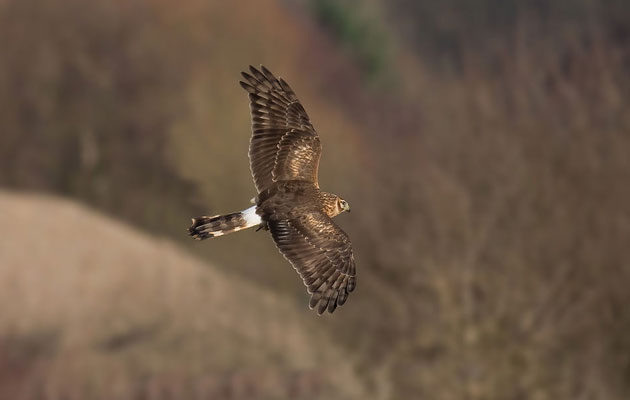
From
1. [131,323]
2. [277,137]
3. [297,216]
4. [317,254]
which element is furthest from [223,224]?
[131,323]

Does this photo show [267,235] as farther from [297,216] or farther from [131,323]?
[297,216]

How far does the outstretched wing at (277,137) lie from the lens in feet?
30.8

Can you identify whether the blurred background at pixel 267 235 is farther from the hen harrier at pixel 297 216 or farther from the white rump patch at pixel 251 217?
the white rump patch at pixel 251 217

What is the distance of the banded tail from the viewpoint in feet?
29.4

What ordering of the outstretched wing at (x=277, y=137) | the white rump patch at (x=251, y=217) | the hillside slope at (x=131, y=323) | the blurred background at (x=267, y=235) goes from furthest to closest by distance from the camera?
1. the hillside slope at (x=131, y=323)
2. the blurred background at (x=267, y=235)
3. the outstretched wing at (x=277, y=137)
4. the white rump patch at (x=251, y=217)

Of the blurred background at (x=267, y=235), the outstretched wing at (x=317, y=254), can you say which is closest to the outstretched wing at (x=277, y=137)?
the outstretched wing at (x=317, y=254)

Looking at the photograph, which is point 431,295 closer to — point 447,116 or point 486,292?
point 486,292

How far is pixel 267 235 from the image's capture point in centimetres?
Answer: 2319

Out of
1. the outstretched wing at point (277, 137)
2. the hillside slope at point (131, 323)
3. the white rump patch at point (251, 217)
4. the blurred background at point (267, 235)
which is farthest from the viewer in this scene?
the hillside slope at point (131, 323)

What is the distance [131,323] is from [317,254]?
1803cm

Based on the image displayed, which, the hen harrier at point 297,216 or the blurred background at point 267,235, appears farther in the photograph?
the blurred background at point 267,235

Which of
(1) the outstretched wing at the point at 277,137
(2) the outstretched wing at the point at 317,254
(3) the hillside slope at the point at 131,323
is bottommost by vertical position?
(2) the outstretched wing at the point at 317,254

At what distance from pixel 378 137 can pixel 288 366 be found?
42.7ft

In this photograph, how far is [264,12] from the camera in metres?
39.8
